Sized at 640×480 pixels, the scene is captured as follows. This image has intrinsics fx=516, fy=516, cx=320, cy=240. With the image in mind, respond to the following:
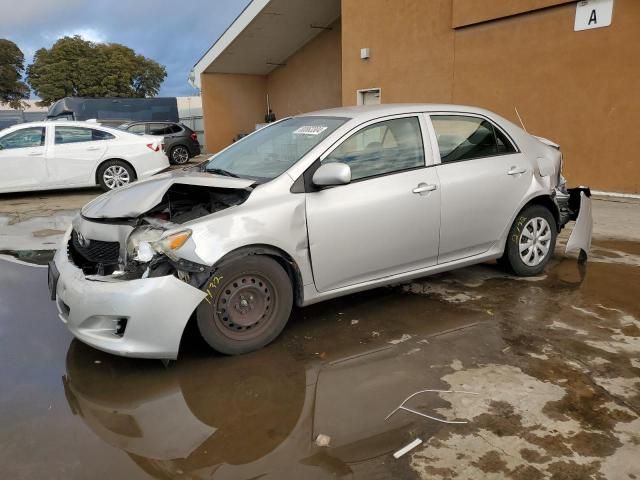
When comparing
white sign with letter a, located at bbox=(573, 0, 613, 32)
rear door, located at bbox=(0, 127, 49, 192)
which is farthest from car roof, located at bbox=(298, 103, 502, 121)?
rear door, located at bbox=(0, 127, 49, 192)

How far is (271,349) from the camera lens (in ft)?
11.9

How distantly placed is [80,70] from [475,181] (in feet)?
162

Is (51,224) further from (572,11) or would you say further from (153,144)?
(572,11)

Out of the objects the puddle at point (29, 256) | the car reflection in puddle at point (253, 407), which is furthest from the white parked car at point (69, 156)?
the car reflection in puddle at point (253, 407)

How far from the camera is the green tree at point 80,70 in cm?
4475

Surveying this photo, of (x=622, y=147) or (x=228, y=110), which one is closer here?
(x=622, y=147)

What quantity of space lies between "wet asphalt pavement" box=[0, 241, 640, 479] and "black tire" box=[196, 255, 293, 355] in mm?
140

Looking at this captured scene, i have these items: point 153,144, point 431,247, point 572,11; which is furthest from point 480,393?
point 153,144

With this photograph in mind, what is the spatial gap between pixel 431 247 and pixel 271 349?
1.52 meters

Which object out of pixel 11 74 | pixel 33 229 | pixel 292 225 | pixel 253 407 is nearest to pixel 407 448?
pixel 253 407

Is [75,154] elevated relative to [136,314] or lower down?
elevated

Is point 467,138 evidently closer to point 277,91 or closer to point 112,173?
point 112,173

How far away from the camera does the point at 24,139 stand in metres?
9.80

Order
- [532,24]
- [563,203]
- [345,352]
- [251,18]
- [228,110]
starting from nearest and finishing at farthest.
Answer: [345,352], [563,203], [532,24], [251,18], [228,110]
